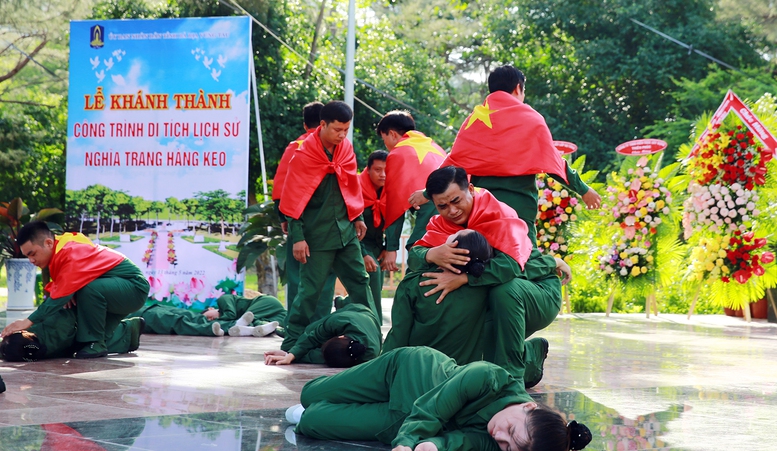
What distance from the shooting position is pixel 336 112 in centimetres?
A: 588

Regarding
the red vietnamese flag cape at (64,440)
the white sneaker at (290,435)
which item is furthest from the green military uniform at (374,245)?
the red vietnamese flag cape at (64,440)

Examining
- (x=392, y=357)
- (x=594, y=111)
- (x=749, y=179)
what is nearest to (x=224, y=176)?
(x=749, y=179)

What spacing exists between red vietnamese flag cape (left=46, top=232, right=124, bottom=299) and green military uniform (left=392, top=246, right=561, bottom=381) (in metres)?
2.77

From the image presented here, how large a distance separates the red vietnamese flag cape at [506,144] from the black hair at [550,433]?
2.34 meters

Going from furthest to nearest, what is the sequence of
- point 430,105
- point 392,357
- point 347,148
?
point 430,105 < point 347,148 < point 392,357

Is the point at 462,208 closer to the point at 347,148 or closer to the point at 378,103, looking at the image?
the point at 347,148

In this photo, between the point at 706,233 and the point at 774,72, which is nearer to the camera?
the point at 706,233

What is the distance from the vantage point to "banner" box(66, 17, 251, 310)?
920 cm

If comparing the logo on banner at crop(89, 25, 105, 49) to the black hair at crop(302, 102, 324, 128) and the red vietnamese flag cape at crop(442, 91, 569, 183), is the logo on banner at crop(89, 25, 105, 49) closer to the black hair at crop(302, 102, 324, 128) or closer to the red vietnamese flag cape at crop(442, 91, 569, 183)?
the black hair at crop(302, 102, 324, 128)

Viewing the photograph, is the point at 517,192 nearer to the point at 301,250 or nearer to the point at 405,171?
the point at 405,171

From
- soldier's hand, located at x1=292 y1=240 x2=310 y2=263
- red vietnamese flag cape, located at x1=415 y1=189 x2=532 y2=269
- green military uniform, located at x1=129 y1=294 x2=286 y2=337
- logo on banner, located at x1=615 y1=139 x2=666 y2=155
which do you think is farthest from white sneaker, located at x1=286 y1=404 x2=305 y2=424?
logo on banner, located at x1=615 y1=139 x2=666 y2=155

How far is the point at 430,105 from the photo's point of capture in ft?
61.7

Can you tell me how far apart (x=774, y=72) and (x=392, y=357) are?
18.6m

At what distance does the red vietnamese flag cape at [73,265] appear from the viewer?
6.05m
